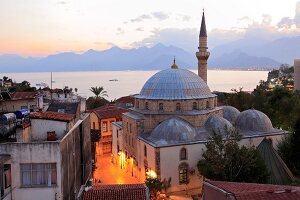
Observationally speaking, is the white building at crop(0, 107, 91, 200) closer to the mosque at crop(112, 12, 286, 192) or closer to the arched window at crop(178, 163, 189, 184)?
the mosque at crop(112, 12, 286, 192)

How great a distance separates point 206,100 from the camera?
91.9 feet

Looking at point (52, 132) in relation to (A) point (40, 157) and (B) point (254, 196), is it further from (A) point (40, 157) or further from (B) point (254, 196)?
(B) point (254, 196)

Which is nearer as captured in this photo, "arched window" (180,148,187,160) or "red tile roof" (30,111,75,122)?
"red tile roof" (30,111,75,122)

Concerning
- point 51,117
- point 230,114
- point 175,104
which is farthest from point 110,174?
point 51,117

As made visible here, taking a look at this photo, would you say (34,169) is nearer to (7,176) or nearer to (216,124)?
(7,176)

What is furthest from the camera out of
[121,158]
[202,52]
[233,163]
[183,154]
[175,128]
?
[202,52]

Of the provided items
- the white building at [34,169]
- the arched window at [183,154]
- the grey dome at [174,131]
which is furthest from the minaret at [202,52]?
the white building at [34,169]

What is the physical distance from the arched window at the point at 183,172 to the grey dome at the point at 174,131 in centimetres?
163

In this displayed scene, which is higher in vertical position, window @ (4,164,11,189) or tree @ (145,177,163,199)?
window @ (4,164,11,189)

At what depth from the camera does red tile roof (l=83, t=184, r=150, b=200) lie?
1459 centimetres

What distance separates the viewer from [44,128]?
51.3 ft

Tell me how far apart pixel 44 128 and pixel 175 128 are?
10.7m

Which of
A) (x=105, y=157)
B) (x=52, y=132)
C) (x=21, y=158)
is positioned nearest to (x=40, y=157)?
(x=21, y=158)

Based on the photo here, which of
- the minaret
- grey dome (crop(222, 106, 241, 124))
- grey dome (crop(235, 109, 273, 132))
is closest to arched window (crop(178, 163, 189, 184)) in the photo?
grey dome (crop(235, 109, 273, 132))
